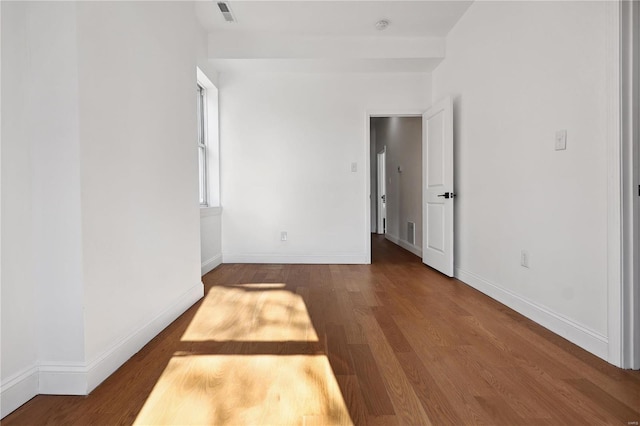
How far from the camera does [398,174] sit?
6.08m

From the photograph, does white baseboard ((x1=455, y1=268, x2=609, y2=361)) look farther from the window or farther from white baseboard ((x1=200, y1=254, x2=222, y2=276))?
the window

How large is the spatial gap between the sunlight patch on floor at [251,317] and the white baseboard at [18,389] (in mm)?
711

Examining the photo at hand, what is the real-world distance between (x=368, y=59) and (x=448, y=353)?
10.4 feet

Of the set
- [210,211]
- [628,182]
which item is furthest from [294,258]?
[628,182]

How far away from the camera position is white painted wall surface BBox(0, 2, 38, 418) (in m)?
1.29

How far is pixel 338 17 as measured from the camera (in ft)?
11.1

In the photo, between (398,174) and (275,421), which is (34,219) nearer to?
(275,421)

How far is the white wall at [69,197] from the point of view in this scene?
→ 4.39 ft

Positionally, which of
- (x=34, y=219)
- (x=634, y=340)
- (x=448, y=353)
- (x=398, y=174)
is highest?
(x=398, y=174)

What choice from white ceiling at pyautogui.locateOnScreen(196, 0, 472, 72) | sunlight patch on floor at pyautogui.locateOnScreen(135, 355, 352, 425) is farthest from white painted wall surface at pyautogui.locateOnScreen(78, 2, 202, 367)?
white ceiling at pyautogui.locateOnScreen(196, 0, 472, 72)

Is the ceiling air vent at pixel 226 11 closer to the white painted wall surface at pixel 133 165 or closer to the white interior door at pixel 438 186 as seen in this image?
the white painted wall surface at pixel 133 165

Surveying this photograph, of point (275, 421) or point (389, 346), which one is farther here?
point (389, 346)

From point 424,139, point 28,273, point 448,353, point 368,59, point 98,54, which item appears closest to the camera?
point 28,273

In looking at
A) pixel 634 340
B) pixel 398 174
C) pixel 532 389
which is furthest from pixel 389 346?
pixel 398 174
